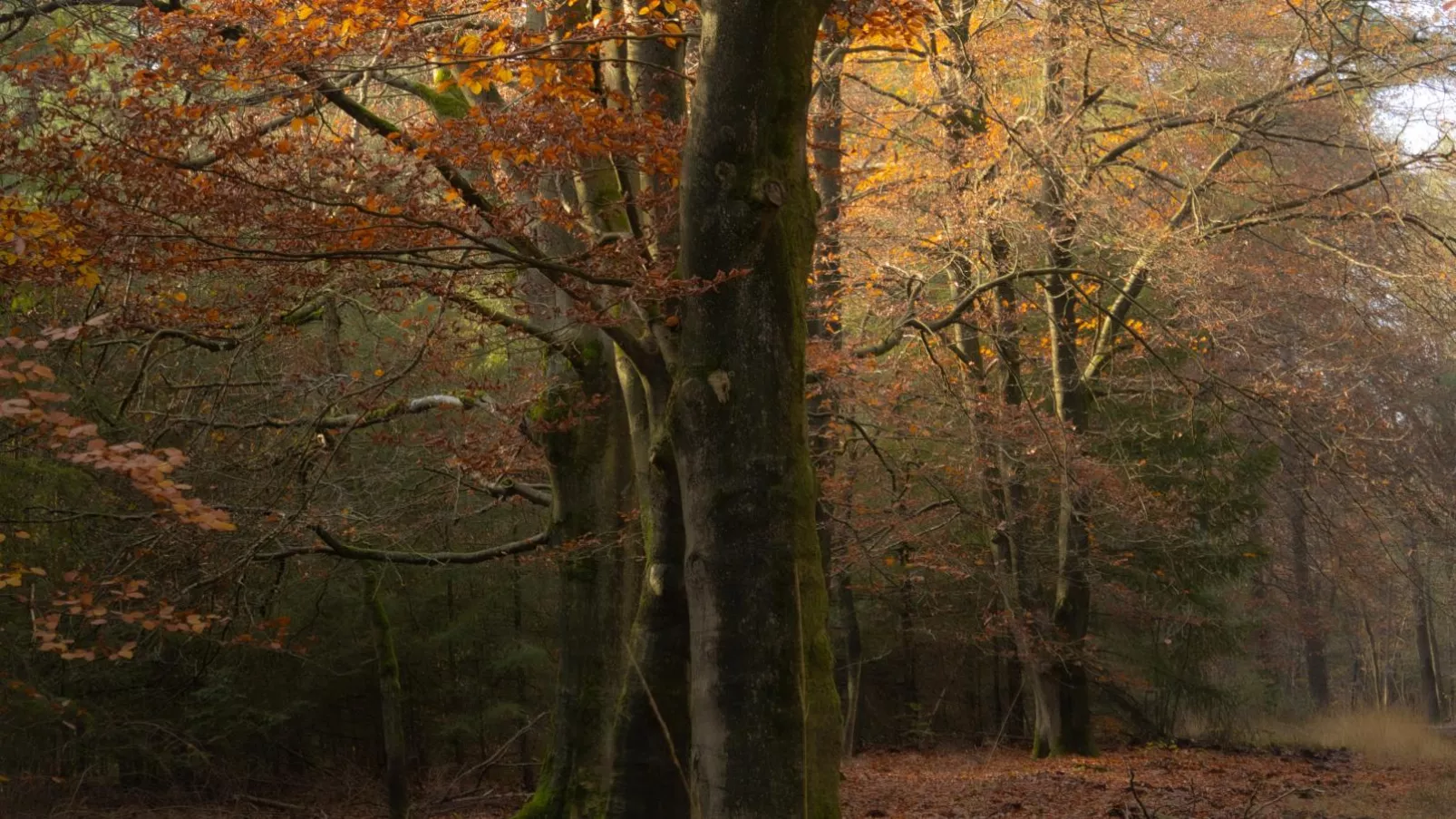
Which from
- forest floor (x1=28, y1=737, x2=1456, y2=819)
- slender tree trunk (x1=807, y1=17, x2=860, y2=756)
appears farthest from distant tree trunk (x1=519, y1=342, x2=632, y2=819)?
forest floor (x1=28, y1=737, x2=1456, y2=819)

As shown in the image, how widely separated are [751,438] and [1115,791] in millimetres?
7527

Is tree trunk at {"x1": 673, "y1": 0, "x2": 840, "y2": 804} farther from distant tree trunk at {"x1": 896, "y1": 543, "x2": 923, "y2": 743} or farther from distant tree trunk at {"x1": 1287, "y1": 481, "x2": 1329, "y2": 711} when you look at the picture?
distant tree trunk at {"x1": 1287, "y1": 481, "x2": 1329, "y2": 711}

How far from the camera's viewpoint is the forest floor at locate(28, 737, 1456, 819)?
9.22 meters

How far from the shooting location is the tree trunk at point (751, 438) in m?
4.84

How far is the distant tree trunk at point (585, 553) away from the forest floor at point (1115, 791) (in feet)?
8.51

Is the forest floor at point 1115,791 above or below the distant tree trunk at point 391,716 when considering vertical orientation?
below

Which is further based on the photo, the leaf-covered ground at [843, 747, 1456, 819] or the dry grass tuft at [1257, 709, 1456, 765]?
the dry grass tuft at [1257, 709, 1456, 765]

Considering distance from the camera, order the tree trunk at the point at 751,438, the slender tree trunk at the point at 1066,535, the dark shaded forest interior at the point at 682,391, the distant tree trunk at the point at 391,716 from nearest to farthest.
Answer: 1. the tree trunk at the point at 751,438
2. the dark shaded forest interior at the point at 682,391
3. the distant tree trunk at the point at 391,716
4. the slender tree trunk at the point at 1066,535

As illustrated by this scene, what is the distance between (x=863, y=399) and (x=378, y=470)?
5.35 m

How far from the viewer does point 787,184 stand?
17.6 ft

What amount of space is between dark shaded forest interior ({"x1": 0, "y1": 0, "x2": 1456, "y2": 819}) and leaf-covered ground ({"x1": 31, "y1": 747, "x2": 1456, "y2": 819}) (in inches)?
5.6

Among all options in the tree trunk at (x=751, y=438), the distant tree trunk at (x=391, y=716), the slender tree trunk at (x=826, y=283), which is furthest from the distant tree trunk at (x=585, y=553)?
the tree trunk at (x=751, y=438)

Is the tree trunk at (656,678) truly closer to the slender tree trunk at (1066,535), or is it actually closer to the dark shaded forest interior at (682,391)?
the dark shaded forest interior at (682,391)

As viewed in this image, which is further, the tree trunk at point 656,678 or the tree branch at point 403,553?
the tree branch at point 403,553
